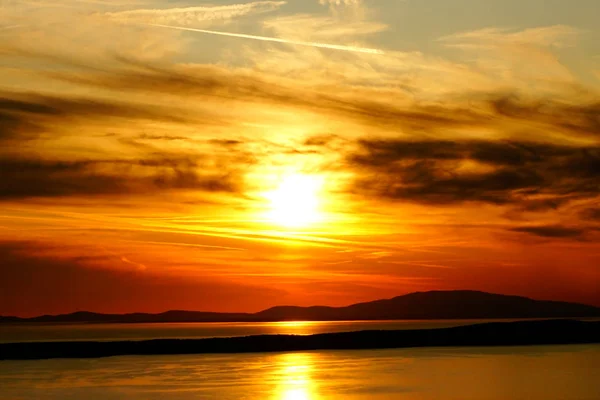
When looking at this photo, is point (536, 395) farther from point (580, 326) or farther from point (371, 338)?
point (580, 326)

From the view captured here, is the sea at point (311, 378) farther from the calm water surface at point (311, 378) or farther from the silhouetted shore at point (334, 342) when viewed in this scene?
the silhouetted shore at point (334, 342)

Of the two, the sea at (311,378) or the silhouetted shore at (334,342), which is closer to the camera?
the sea at (311,378)

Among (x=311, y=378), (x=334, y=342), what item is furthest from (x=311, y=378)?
(x=334, y=342)

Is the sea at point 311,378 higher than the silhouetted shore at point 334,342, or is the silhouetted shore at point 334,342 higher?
the silhouetted shore at point 334,342

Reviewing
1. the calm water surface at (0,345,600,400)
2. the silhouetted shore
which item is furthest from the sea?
the silhouetted shore

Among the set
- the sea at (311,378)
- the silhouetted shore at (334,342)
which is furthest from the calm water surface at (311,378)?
the silhouetted shore at (334,342)

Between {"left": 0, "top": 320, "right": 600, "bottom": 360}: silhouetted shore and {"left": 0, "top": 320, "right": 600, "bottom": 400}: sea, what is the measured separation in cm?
697

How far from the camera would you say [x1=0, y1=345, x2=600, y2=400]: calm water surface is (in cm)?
3272

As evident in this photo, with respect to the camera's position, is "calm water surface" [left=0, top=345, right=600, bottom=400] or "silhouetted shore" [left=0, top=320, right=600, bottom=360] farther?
"silhouetted shore" [left=0, top=320, right=600, bottom=360]

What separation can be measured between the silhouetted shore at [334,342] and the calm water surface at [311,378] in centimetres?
778

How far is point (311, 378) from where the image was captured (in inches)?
1569

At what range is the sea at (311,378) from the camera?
32750mm

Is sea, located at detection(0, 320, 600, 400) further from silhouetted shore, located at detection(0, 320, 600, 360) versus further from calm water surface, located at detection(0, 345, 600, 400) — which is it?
silhouetted shore, located at detection(0, 320, 600, 360)

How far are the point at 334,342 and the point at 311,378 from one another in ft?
119
